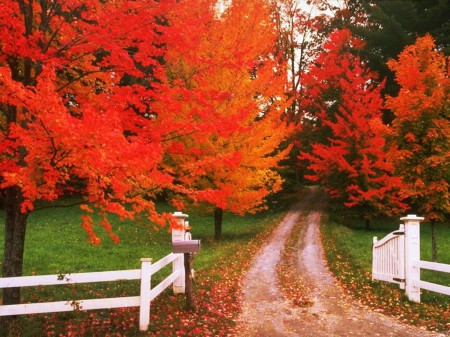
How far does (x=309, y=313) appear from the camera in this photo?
8.03m

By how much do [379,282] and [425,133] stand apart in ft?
17.1

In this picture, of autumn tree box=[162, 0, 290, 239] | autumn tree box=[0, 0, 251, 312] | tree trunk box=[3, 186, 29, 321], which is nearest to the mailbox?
autumn tree box=[0, 0, 251, 312]

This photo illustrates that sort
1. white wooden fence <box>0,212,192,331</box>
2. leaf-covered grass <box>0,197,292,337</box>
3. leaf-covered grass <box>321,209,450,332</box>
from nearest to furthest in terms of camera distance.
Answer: white wooden fence <box>0,212,192,331</box>
leaf-covered grass <box>0,197,292,337</box>
leaf-covered grass <box>321,209,450,332</box>

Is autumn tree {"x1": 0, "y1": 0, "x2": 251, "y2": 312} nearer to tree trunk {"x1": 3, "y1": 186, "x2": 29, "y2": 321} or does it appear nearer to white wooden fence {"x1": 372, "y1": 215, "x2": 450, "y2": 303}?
tree trunk {"x1": 3, "y1": 186, "x2": 29, "y2": 321}

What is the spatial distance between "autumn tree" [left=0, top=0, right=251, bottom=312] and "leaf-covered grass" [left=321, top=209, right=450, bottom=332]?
4.30 metres

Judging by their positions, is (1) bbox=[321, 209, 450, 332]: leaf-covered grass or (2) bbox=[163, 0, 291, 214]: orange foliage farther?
(2) bbox=[163, 0, 291, 214]: orange foliage

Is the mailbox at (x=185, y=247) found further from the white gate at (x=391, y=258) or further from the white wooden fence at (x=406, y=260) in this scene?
the white gate at (x=391, y=258)

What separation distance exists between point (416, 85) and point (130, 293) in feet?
→ 35.8

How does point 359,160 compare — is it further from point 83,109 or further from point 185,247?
point 83,109

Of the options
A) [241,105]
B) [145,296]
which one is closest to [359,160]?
[241,105]

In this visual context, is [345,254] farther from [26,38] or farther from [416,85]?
[26,38]

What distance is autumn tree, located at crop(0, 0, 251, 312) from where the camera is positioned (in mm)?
5359

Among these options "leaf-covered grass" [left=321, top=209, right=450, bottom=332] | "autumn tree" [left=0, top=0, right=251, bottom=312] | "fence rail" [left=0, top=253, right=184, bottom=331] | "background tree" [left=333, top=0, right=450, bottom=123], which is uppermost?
"background tree" [left=333, top=0, right=450, bottom=123]

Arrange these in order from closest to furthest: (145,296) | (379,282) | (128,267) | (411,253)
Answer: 1. (145,296)
2. (411,253)
3. (379,282)
4. (128,267)
